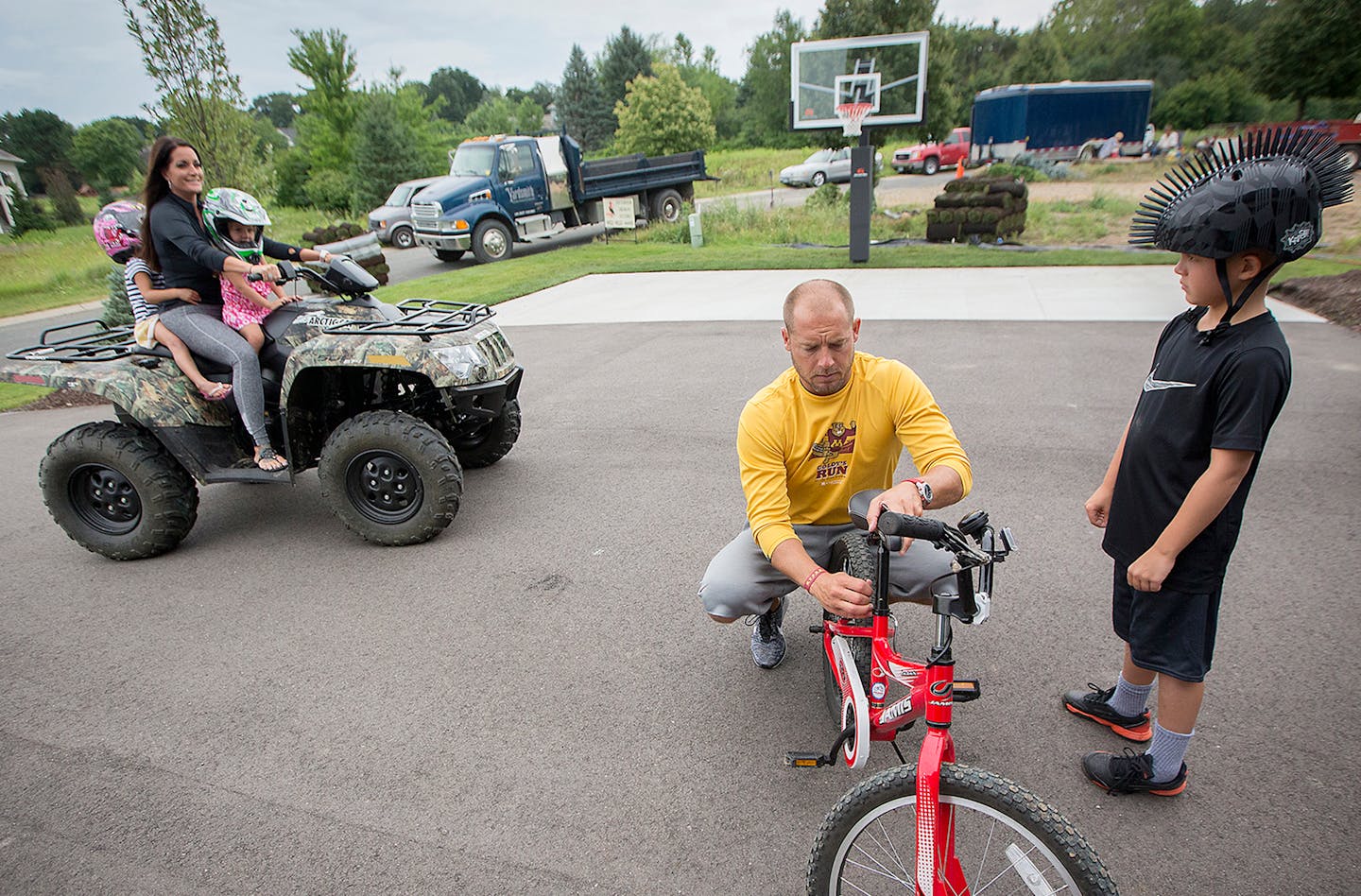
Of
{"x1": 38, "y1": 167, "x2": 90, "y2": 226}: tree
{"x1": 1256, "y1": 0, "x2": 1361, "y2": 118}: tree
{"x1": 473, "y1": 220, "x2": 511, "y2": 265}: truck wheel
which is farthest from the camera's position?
{"x1": 38, "y1": 167, "x2": 90, "y2": 226}: tree

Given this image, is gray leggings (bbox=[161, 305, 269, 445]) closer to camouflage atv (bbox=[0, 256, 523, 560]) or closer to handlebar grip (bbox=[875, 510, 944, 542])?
camouflage atv (bbox=[0, 256, 523, 560])

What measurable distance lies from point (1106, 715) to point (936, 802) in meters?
1.42

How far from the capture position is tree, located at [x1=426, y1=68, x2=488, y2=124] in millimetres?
112056

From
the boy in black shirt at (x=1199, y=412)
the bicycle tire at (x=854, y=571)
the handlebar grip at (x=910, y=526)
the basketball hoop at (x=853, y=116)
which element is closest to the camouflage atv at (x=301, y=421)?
the bicycle tire at (x=854, y=571)

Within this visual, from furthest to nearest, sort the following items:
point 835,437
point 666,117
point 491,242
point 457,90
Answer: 1. point 457,90
2. point 666,117
3. point 491,242
4. point 835,437

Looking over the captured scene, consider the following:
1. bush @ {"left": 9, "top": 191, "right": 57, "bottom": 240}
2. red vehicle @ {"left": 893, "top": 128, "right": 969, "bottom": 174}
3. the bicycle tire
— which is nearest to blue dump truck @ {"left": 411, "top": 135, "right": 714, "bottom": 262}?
the bicycle tire

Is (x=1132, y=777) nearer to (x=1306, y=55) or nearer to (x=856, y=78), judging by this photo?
(x=856, y=78)

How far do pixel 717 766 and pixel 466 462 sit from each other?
3.48 m

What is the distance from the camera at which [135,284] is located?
4.56 metres

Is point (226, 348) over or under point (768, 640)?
over

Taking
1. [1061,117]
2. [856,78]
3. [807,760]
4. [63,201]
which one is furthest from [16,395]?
[63,201]

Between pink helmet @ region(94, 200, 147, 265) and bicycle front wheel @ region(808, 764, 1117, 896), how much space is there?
5411 millimetres

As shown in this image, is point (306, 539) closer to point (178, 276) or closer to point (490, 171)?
point (178, 276)

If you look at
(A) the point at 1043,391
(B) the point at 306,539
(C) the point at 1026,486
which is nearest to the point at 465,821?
(B) the point at 306,539
